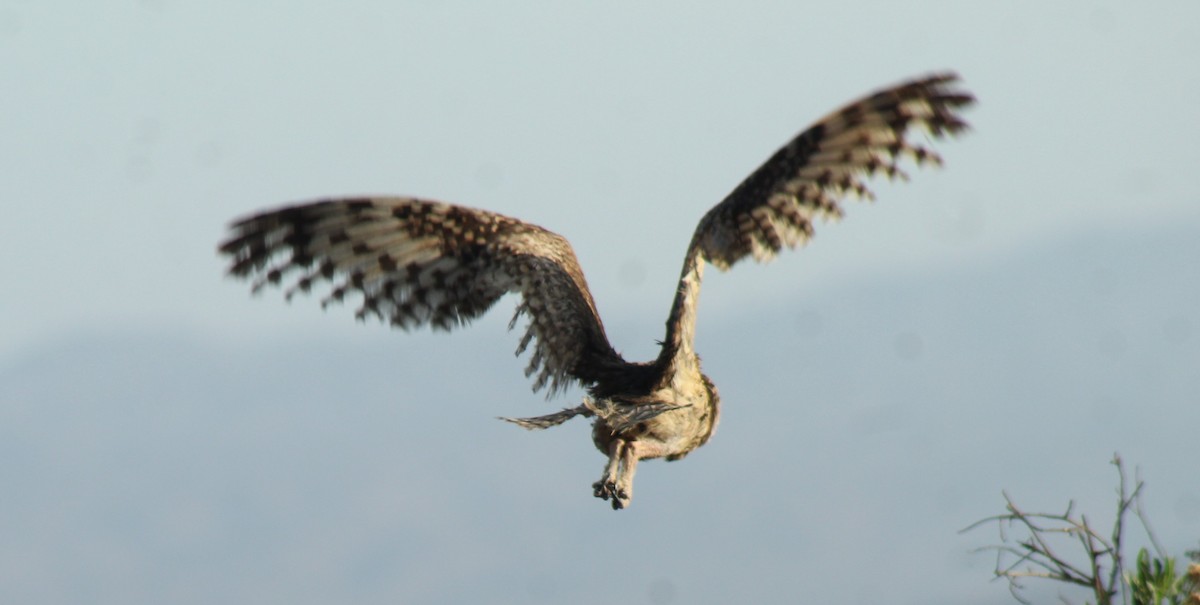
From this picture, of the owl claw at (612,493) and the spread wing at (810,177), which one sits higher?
the spread wing at (810,177)

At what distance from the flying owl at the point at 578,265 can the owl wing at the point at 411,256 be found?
0.4 inches

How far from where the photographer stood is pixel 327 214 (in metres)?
10.1

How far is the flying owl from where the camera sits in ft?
27.3

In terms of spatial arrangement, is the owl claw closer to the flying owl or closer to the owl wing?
the flying owl

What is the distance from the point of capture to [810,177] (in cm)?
852

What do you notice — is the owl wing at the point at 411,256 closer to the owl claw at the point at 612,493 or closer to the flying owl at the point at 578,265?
the flying owl at the point at 578,265

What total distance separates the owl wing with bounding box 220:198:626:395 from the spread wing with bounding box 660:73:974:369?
136cm

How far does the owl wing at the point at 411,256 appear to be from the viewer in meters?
10.0

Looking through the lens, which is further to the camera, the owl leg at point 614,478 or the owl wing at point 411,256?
the owl wing at point 411,256

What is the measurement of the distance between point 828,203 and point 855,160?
0.37m

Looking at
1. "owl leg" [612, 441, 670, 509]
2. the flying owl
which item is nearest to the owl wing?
the flying owl

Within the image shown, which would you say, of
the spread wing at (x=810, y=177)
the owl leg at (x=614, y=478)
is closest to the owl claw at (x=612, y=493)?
the owl leg at (x=614, y=478)

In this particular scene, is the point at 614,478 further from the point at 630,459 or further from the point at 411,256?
the point at 411,256

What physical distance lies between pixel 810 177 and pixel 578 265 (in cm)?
240
